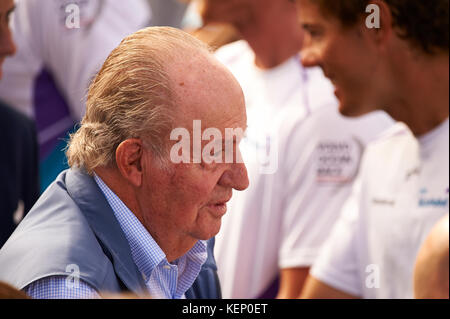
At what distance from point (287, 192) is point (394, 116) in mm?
456

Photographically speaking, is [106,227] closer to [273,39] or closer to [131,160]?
[131,160]

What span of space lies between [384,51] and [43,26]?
4.27 ft

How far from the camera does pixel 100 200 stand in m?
1.31

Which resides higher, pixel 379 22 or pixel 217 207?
pixel 379 22

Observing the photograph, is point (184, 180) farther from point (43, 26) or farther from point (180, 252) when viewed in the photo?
point (43, 26)

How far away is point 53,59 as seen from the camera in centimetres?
308

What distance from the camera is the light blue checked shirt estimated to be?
1193 millimetres

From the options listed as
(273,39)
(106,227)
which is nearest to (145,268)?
(106,227)

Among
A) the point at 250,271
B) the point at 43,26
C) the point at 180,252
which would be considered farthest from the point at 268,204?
the point at 180,252

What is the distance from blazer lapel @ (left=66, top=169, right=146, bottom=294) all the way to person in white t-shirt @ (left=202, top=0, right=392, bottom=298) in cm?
130

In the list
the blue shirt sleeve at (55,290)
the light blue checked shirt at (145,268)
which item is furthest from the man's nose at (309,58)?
the blue shirt sleeve at (55,290)

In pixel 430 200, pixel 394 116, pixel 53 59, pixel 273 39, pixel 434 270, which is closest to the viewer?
pixel 434 270

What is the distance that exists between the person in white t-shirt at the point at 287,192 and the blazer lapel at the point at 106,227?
1.30 meters

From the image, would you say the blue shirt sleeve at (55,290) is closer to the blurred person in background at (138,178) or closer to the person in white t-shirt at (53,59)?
the blurred person in background at (138,178)
